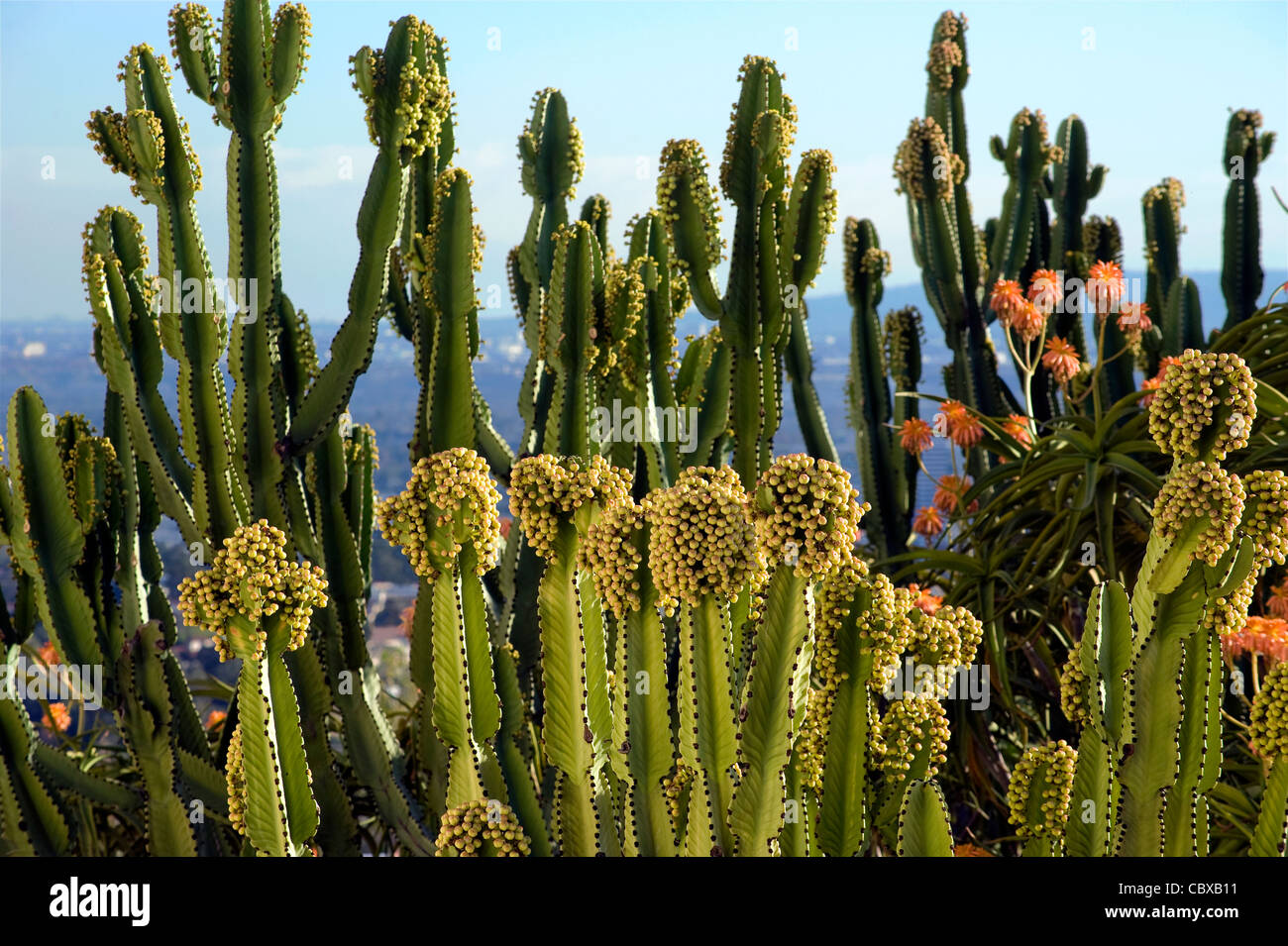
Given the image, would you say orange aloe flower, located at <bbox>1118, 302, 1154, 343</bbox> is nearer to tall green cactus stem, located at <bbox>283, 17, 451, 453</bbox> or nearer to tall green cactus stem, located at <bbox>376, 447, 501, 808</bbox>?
tall green cactus stem, located at <bbox>283, 17, 451, 453</bbox>

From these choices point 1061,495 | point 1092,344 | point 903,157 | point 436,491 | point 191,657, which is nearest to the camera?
point 436,491

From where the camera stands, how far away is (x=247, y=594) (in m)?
1.33

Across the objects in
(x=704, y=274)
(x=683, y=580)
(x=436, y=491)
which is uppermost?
(x=704, y=274)

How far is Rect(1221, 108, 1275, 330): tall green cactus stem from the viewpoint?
15.9 ft

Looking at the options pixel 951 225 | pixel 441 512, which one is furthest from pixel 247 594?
pixel 951 225

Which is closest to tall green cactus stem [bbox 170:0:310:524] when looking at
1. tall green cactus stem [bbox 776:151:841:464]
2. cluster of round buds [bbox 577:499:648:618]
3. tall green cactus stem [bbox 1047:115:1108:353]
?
tall green cactus stem [bbox 776:151:841:464]

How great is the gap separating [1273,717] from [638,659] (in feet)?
2.76

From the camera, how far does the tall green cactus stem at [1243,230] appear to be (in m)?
4.86

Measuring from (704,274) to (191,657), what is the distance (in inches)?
180

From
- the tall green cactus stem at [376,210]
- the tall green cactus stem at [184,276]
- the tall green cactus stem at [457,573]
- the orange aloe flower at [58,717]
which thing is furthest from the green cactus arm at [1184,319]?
the orange aloe flower at [58,717]

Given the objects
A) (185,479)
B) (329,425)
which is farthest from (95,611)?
(329,425)

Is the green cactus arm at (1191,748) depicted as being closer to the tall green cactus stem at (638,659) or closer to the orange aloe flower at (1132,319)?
the tall green cactus stem at (638,659)

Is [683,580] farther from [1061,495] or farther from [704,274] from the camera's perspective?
[1061,495]

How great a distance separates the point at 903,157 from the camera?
14.1 ft
